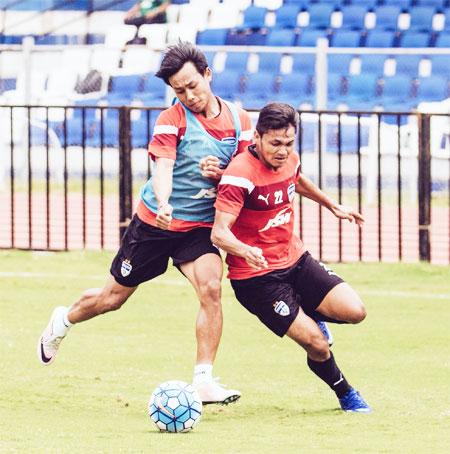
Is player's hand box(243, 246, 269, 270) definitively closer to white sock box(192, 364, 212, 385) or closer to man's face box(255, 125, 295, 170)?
man's face box(255, 125, 295, 170)

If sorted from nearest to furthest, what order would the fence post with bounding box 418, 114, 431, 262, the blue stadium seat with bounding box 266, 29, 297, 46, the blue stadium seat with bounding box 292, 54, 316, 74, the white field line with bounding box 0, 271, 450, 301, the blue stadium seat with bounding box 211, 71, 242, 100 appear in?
the white field line with bounding box 0, 271, 450, 301
the fence post with bounding box 418, 114, 431, 262
the blue stadium seat with bounding box 292, 54, 316, 74
the blue stadium seat with bounding box 211, 71, 242, 100
the blue stadium seat with bounding box 266, 29, 297, 46

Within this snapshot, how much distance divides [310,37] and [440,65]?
383 centimetres

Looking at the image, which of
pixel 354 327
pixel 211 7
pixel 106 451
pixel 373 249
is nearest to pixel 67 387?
pixel 106 451

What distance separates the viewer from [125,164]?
45.7 feet

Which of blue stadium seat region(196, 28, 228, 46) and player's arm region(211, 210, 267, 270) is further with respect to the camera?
blue stadium seat region(196, 28, 228, 46)

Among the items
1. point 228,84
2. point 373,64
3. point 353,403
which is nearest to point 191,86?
point 353,403

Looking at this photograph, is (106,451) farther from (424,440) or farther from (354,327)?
(354,327)

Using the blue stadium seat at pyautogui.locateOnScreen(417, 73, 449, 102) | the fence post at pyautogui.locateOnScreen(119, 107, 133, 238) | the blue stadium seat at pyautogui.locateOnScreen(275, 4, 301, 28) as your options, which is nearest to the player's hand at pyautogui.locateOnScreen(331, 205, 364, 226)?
the fence post at pyautogui.locateOnScreen(119, 107, 133, 238)

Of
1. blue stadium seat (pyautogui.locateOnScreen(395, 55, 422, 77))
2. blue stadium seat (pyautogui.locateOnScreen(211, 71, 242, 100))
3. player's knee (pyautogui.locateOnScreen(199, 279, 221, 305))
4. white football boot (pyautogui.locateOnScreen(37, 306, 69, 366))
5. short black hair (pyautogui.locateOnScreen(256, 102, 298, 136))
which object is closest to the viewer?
short black hair (pyautogui.locateOnScreen(256, 102, 298, 136))

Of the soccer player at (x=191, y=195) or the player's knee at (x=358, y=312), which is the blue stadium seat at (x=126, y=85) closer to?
the soccer player at (x=191, y=195)

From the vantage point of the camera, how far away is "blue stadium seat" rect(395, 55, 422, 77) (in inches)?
889

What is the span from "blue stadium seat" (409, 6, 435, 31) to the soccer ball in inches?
742

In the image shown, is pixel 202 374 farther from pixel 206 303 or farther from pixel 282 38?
pixel 282 38

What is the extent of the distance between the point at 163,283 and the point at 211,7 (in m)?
15.3
